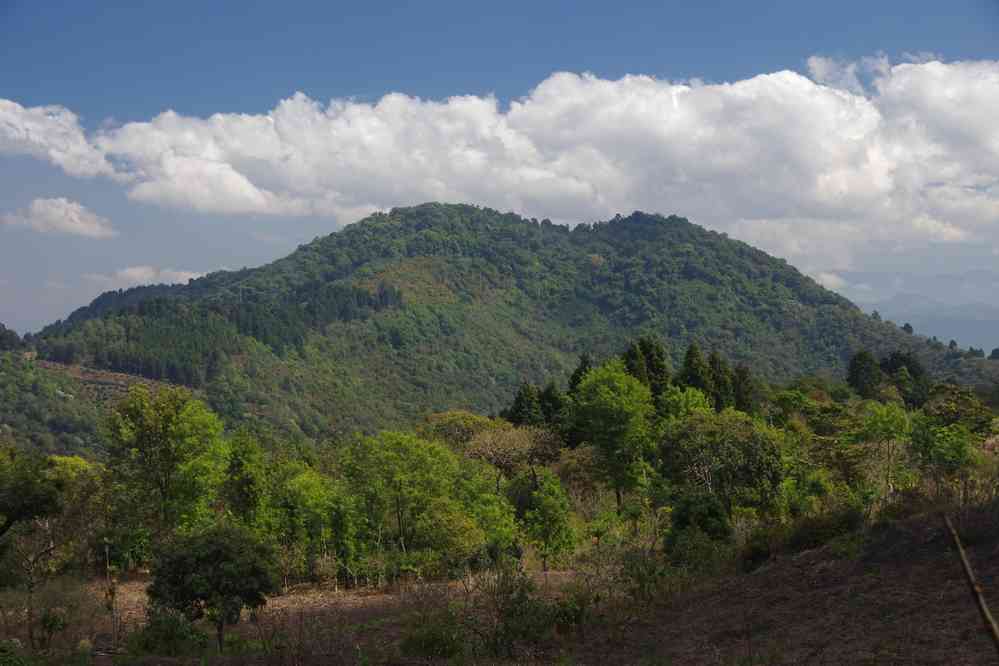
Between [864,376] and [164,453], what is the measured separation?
162 ft

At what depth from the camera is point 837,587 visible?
13.4 meters

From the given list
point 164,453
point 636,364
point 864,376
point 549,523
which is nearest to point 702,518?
point 549,523

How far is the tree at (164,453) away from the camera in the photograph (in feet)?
82.6

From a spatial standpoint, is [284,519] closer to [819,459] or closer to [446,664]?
[446,664]

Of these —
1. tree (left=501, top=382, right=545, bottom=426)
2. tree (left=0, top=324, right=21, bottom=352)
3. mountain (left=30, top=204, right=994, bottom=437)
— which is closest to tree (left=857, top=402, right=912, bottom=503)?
tree (left=501, top=382, right=545, bottom=426)

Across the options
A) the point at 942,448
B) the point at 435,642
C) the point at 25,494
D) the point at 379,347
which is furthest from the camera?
the point at 379,347

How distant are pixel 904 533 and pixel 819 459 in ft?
51.8

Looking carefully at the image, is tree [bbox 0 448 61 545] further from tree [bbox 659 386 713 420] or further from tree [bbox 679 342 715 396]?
tree [bbox 679 342 715 396]

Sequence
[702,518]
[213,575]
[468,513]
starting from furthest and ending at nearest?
[468,513] < [702,518] < [213,575]

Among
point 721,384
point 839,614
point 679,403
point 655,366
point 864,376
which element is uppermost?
point 655,366

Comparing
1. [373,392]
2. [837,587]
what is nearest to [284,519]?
[837,587]

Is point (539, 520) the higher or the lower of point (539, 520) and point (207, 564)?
the lower

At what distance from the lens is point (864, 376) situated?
56.4 metres

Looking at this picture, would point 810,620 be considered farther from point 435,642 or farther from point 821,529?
point 435,642
